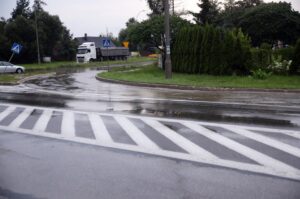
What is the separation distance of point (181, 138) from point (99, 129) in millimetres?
2191

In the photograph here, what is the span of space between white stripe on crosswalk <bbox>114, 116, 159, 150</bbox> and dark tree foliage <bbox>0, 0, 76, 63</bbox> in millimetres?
51046

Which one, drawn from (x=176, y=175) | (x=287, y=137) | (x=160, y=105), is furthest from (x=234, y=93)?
(x=176, y=175)

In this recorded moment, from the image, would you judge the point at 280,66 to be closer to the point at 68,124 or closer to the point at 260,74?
the point at 260,74

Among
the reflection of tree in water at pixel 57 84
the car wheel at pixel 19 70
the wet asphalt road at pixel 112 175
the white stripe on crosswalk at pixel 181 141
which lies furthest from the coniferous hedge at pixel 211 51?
the car wheel at pixel 19 70

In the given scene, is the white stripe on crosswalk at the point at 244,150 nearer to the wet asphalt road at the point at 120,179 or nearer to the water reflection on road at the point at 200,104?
the wet asphalt road at the point at 120,179

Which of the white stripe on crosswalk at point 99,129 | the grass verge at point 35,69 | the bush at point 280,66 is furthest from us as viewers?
the grass verge at point 35,69

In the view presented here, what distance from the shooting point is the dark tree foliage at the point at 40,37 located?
195 ft

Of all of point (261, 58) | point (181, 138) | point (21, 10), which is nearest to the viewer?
point (181, 138)

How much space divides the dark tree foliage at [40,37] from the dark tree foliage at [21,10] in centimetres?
552

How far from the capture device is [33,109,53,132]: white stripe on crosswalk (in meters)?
9.97

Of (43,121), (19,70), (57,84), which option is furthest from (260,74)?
(19,70)

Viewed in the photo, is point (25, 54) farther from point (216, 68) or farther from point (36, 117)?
point (36, 117)

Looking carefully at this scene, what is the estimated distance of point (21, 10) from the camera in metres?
79.6

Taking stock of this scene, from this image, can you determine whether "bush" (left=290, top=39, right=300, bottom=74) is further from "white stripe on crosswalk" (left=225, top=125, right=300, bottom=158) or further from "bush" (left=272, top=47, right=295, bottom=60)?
"white stripe on crosswalk" (left=225, top=125, right=300, bottom=158)
